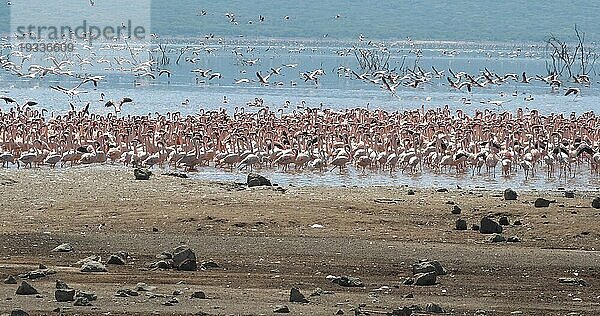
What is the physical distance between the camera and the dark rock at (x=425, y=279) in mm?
8422

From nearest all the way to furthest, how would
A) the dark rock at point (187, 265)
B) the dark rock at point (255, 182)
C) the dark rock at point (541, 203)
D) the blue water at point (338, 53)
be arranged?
the dark rock at point (187, 265) → the dark rock at point (541, 203) → the dark rock at point (255, 182) → the blue water at point (338, 53)

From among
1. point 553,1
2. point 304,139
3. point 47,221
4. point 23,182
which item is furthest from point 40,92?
point 553,1

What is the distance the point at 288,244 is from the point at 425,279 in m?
2.43

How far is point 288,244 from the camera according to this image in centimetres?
1066

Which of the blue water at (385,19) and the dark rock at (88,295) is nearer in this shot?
the dark rock at (88,295)

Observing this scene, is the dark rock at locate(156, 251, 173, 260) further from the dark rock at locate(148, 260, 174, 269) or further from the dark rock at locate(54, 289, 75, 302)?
the dark rock at locate(54, 289, 75, 302)

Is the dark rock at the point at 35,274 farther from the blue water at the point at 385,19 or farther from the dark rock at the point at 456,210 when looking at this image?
the blue water at the point at 385,19

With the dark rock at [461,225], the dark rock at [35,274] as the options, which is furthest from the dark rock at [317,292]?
the dark rock at [461,225]

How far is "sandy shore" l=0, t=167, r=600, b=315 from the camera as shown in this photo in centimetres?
781

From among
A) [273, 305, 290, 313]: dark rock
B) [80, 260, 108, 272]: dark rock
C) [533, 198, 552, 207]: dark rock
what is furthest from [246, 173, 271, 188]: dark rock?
[273, 305, 290, 313]: dark rock

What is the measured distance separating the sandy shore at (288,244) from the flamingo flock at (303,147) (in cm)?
384

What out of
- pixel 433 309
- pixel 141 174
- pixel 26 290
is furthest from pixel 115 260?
pixel 141 174

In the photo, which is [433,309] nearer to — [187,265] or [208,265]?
[187,265]

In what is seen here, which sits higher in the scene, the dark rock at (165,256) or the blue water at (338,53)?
the blue water at (338,53)
